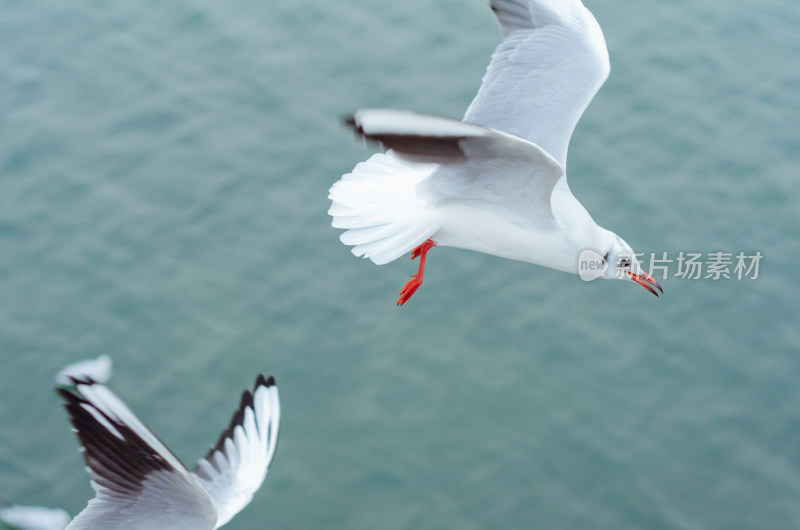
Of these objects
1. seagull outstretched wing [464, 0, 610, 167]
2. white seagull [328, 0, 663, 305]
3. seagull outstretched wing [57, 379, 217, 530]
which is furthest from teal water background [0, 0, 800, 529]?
seagull outstretched wing [464, 0, 610, 167]

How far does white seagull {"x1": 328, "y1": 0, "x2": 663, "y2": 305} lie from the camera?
3951 mm

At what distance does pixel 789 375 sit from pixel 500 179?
3.31m

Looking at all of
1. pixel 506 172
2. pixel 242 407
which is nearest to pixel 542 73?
pixel 506 172

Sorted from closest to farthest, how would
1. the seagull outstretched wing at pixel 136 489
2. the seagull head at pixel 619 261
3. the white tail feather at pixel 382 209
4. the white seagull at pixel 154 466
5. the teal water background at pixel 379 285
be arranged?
the white seagull at pixel 154 466 → the seagull outstretched wing at pixel 136 489 → the white tail feather at pixel 382 209 → the seagull head at pixel 619 261 → the teal water background at pixel 379 285

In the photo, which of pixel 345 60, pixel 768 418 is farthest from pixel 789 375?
pixel 345 60

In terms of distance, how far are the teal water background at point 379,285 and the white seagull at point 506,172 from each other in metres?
1.53

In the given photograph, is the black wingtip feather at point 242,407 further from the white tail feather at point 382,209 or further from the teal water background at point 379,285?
the teal water background at point 379,285

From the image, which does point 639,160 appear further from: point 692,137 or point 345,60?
point 345,60

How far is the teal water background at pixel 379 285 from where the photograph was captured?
20.7 ft

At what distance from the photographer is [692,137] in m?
8.01

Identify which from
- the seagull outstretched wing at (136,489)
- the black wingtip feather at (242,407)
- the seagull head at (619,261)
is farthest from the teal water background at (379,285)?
the seagull outstretched wing at (136,489)

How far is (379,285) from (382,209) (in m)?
2.52

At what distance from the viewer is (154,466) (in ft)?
13.7
